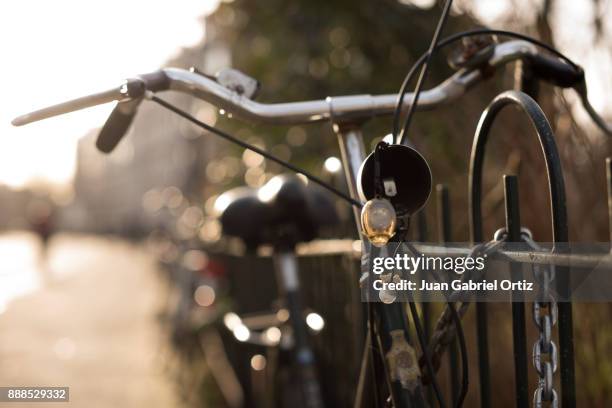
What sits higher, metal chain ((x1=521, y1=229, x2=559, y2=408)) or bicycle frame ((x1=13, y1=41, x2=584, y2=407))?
bicycle frame ((x1=13, y1=41, x2=584, y2=407))

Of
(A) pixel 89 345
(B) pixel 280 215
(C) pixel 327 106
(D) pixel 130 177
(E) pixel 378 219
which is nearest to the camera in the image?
(E) pixel 378 219

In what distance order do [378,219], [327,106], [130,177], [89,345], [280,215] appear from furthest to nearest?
[130,177] < [89,345] < [280,215] < [327,106] < [378,219]

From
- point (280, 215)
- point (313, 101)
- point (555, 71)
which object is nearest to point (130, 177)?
point (280, 215)

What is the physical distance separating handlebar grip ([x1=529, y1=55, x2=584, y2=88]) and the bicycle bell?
531 millimetres

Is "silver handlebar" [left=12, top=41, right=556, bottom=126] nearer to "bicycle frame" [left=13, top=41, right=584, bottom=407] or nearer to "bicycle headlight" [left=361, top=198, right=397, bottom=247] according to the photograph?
"bicycle frame" [left=13, top=41, right=584, bottom=407]

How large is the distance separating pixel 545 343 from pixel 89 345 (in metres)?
7.17

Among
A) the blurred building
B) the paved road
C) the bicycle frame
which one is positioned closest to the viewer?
the bicycle frame

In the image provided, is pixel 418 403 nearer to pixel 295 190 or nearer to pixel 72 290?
pixel 295 190

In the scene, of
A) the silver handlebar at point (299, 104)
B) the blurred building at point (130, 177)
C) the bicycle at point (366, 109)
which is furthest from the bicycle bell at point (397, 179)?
the blurred building at point (130, 177)

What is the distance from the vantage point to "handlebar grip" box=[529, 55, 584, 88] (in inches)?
60.5

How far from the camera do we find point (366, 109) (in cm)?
154

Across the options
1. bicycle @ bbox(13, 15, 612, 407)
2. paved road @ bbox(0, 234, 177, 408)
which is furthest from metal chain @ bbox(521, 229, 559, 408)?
paved road @ bbox(0, 234, 177, 408)

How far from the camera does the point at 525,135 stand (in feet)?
10.0

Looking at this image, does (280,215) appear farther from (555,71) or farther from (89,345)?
(89,345)
